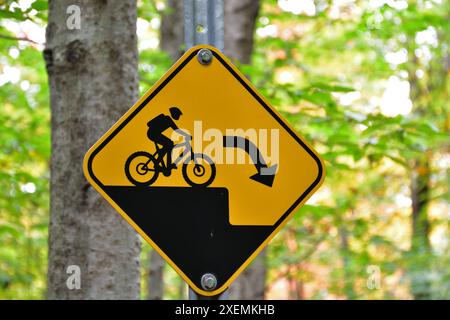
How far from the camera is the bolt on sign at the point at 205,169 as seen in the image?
213 cm

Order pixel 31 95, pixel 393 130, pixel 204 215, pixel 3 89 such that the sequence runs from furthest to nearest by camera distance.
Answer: pixel 31 95 → pixel 3 89 → pixel 393 130 → pixel 204 215

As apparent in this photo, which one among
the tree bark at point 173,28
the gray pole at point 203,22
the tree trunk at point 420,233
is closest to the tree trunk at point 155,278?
the tree bark at point 173,28

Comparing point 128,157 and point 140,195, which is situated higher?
point 128,157

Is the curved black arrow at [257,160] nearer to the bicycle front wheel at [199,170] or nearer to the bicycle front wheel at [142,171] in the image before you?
the bicycle front wheel at [199,170]

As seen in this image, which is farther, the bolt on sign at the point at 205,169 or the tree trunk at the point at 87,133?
the tree trunk at the point at 87,133

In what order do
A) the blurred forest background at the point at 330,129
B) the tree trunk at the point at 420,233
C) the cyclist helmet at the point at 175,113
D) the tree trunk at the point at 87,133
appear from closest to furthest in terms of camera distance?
1. the cyclist helmet at the point at 175,113
2. the tree trunk at the point at 87,133
3. the blurred forest background at the point at 330,129
4. the tree trunk at the point at 420,233

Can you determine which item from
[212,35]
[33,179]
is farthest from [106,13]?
[33,179]

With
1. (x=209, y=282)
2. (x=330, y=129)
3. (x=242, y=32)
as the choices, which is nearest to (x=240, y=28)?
(x=242, y=32)

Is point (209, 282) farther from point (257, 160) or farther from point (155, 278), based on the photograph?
point (155, 278)

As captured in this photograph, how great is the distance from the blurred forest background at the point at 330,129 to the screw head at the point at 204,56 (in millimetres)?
1694
